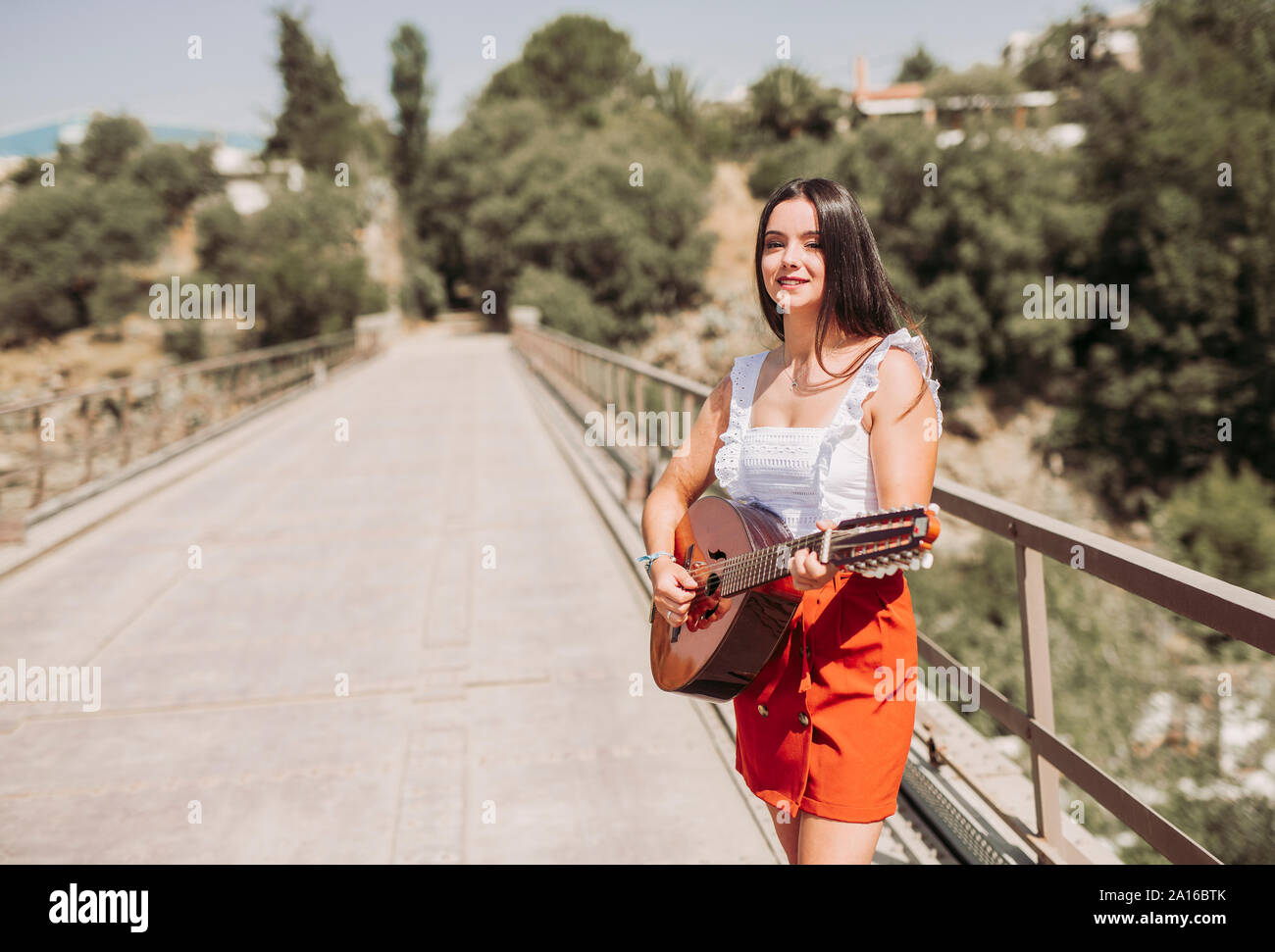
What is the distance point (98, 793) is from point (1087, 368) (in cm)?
4112

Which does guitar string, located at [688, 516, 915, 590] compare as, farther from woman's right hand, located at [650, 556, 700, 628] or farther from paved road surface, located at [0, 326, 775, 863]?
paved road surface, located at [0, 326, 775, 863]

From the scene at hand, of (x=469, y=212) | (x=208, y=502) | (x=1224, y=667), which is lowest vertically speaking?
(x=1224, y=667)

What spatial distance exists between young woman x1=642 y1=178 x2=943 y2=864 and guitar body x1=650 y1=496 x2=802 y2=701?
4 cm

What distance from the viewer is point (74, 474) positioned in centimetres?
1002

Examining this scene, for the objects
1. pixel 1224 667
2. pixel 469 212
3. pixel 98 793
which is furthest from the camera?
pixel 469 212

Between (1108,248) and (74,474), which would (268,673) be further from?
(1108,248)

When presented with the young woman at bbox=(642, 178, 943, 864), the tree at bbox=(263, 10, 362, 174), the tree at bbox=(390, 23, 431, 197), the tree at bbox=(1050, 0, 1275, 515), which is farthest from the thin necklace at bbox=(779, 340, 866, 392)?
the tree at bbox=(263, 10, 362, 174)

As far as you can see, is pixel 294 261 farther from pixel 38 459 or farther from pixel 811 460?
pixel 811 460

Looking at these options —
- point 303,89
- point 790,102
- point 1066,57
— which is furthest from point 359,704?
point 303,89

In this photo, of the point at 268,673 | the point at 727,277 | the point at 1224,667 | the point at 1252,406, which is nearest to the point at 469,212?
the point at 727,277

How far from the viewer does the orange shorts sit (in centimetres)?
194

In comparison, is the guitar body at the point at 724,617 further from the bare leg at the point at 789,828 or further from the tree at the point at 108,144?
the tree at the point at 108,144
